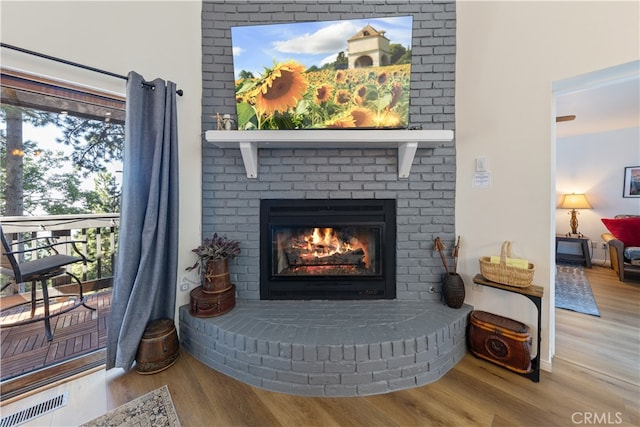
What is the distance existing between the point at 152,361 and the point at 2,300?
1.27 m

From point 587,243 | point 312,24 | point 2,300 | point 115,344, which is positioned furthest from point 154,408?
point 587,243

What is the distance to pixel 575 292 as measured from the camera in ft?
9.40

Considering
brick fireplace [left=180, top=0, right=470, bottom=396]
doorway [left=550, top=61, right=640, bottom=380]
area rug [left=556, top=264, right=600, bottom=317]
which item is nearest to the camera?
doorway [left=550, top=61, right=640, bottom=380]

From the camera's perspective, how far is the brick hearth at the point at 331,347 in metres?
1.42

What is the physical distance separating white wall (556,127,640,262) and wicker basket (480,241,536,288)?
13.1 ft

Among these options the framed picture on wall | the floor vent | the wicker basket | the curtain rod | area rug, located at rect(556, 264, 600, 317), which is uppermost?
the curtain rod

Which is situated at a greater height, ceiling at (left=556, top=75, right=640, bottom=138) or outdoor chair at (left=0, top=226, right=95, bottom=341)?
ceiling at (left=556, top=75, right=640, bottom=138)

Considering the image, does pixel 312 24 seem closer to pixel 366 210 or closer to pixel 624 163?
pixel 366 210

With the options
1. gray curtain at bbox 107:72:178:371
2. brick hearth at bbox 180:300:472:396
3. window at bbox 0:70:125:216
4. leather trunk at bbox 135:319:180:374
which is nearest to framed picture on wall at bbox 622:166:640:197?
brick hearth at bbox 180:300:472:396

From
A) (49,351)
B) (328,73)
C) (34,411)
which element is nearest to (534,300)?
(328,73)

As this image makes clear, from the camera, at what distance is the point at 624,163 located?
3902mm

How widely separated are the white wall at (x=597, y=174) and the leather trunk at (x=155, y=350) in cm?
599

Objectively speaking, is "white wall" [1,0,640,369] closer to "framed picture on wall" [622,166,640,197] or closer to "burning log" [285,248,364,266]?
"burning log" [285,248,364,266]

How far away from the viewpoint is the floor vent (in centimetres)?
127
